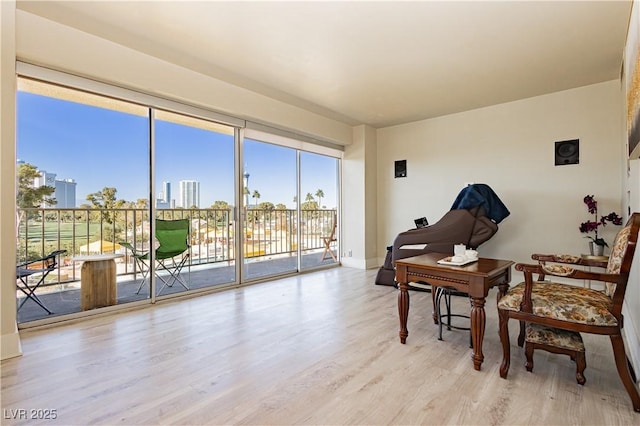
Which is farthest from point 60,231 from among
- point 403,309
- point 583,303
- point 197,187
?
point 583,303

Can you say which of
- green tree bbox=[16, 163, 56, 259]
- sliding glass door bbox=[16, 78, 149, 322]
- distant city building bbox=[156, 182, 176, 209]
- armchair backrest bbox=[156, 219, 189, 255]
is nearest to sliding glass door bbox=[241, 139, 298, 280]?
armchair backrest bbox=[156, 219, 189, 255]

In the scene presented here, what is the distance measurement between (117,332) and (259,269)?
9.38ft

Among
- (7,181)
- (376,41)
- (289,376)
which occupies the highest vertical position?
(376,41)

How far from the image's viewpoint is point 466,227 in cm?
391

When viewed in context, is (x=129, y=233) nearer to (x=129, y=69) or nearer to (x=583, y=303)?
(x=129, y=69)

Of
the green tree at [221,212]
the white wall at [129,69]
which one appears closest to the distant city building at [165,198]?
the green tree at [221,212]

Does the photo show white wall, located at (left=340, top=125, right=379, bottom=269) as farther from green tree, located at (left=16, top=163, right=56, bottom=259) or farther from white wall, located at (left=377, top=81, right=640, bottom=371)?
green tree, located at (left=16, top=163, right=56, bottom=259)

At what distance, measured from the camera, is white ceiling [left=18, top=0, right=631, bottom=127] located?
246 centimetres

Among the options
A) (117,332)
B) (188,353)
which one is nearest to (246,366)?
(188,353)

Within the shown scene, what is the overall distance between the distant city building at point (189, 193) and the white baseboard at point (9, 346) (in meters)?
2.31

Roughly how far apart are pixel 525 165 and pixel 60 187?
5858 mm

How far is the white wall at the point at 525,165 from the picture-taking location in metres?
3.97

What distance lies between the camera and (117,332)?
9.02 feet

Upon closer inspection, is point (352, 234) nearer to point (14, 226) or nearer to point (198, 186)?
point (198, 186)
